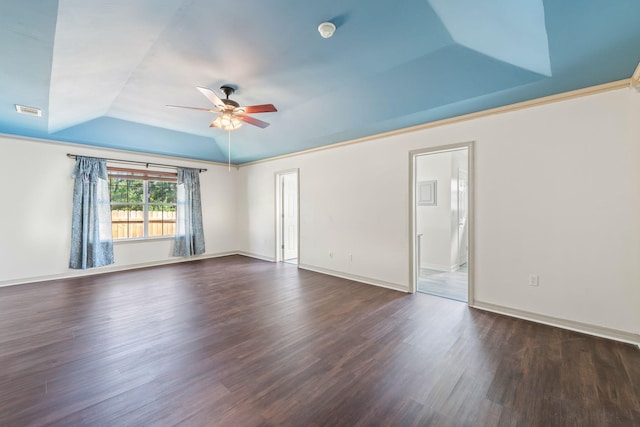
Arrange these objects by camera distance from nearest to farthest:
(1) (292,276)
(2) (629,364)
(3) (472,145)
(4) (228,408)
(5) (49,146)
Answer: (4) (228,408) → (2) (629,364) → (3) (472,145) → (5) (49,146) → (1) (292,276)

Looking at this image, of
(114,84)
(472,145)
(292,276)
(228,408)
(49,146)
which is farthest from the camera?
(292,276)

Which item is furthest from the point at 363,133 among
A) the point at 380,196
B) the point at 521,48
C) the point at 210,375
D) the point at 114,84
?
the point at 210,375

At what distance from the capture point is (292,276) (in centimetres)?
504

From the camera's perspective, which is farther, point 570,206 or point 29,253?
point 29,253

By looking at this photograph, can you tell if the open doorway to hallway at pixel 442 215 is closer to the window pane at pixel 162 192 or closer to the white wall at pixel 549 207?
the white wall at pixel 549 207

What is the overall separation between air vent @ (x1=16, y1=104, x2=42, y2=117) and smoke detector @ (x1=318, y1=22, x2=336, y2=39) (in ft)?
12.2

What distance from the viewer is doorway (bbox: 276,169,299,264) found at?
20.9 ft

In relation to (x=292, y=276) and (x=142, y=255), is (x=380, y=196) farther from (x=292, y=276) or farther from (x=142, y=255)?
(x=142, y=255)

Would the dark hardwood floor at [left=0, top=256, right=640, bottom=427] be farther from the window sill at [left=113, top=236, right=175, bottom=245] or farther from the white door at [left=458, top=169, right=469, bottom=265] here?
the white door at [left=458, top=169, right=469, bottom=265]

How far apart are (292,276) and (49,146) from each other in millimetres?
4909

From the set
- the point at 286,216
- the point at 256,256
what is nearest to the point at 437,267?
the point at 286,216

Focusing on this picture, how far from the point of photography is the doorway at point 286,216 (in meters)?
6.38

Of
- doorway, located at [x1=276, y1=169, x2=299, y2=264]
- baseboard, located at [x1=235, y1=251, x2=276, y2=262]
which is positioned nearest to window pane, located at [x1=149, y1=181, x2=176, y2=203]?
baseboard, located at [x1=235, y1=251, x2=276, y2=262]

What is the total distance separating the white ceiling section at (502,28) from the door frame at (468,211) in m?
1.22
